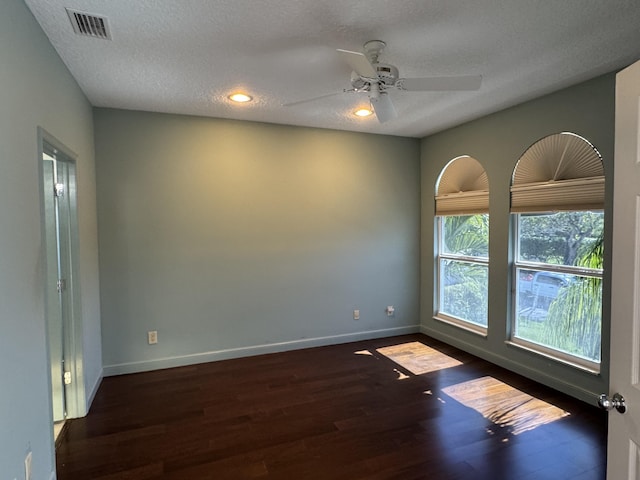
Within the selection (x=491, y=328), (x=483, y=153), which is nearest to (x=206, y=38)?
(x=483, y=153)

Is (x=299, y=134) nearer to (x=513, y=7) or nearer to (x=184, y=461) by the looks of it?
(x=513, y=7)

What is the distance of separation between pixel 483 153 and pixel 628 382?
312 cm

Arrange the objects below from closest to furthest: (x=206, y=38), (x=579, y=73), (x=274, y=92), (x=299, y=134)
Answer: (x=206, y=38) < (x=579, y=73) < (x=274, y=92) < (x=299, y=134)

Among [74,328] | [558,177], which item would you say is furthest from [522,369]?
[74,328]

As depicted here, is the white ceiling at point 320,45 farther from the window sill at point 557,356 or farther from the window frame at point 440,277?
the window sill at point 557,356

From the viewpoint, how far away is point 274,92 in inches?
120

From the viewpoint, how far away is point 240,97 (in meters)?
3.18

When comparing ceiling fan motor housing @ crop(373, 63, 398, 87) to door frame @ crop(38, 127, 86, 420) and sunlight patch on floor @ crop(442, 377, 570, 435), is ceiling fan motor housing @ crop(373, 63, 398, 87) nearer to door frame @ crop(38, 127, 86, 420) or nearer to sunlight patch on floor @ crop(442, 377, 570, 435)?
door frame @ crop(38, 127, 86, 420)

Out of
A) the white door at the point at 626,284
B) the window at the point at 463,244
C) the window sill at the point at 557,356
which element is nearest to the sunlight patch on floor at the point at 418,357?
the window at the point at 463,244

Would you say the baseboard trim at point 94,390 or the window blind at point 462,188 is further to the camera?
the window blind at point 462,188

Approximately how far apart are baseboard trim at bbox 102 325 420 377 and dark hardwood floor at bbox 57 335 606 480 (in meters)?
0.11

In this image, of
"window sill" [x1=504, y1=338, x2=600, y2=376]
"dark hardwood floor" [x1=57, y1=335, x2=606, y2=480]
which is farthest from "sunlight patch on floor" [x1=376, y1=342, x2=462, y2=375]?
"window sill" [x1=504, y1=338, x2=600, y2=376]

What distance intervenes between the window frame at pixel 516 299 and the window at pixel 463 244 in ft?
1.21

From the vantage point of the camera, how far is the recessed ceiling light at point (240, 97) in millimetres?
3127
